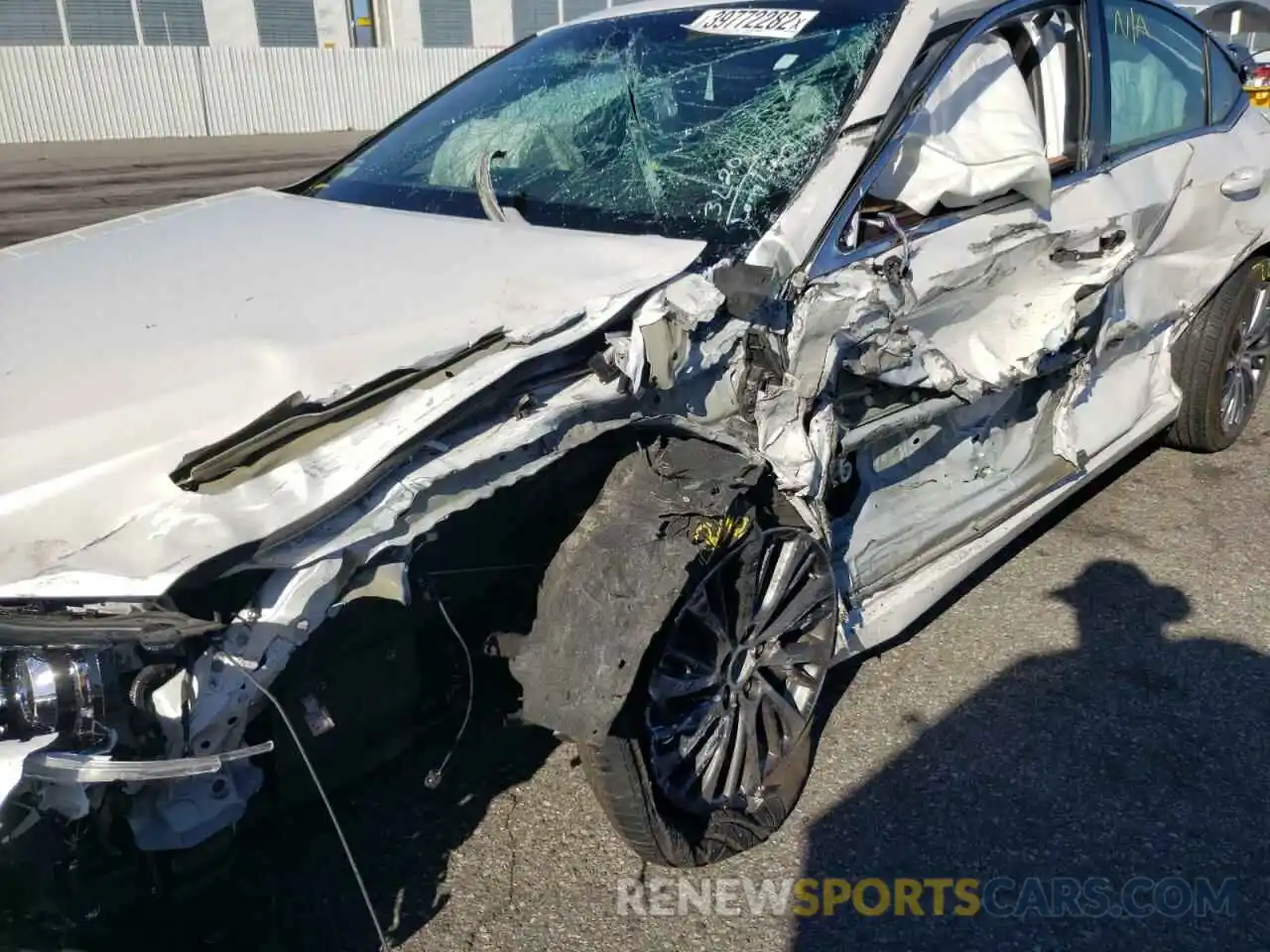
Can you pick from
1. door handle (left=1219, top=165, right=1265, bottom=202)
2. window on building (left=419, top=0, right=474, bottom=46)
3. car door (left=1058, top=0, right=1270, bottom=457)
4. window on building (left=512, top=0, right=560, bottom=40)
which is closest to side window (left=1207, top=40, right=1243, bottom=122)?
car door (left=1058, top=0, right=1270, bottom=457)

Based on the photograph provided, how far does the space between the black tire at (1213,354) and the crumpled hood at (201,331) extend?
2881 mm

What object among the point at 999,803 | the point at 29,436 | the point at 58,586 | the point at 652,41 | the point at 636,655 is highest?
the point at 652,41

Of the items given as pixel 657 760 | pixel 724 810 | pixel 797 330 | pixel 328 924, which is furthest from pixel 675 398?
pixel 328 924

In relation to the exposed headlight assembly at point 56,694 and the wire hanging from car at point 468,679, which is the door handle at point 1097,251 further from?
the exposed headlight assembly at point 56,694

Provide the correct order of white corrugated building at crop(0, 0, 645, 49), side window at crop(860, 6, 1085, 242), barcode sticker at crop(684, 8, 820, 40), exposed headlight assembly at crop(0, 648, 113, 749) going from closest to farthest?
exposed headlight assembly at crop(0, 648, 113, 749)
side window at crop(860, 6, 1085, 242)
barcode sticker at crop(684, 8, 820, 40)
white corrugated building at crop(0, 0, 645, 49)

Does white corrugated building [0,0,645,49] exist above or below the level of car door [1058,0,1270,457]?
above

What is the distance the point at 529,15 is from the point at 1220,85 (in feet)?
83.6

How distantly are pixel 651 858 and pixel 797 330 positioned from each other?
4.02 ft

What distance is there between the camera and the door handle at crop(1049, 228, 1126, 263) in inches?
125

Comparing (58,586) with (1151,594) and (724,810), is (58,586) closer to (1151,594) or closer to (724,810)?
(724,810)

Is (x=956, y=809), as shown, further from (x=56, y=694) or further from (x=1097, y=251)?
(x=56, y=694)

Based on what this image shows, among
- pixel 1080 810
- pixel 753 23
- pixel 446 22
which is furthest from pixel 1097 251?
pixel 446 22

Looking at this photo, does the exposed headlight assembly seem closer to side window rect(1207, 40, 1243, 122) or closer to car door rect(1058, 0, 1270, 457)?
car door rect(1058, 0, 1270, 457)

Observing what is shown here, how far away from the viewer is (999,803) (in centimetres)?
274
